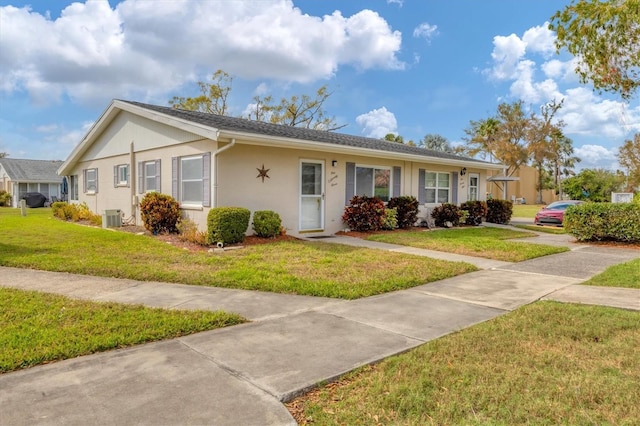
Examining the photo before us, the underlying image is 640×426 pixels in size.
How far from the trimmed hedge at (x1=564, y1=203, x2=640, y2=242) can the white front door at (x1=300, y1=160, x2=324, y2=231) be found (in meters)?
7.84

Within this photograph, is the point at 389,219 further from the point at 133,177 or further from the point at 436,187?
the point at 133,177

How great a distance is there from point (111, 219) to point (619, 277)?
47.9 ft

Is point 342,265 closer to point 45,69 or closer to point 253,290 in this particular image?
point 253,290

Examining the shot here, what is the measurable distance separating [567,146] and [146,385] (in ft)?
202

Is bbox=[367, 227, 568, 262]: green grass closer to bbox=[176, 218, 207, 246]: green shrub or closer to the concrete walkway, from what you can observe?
the concrete walkway

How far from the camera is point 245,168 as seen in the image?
11.1 m

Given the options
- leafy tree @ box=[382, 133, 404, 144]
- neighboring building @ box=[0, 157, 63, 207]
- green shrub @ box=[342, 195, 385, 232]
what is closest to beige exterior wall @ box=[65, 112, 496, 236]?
green shrub @ box=[342, 195, 385, 232]

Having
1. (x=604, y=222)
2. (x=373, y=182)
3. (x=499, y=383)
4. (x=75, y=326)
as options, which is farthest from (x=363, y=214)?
(x=499, y=383)

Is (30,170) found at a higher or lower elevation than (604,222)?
higher

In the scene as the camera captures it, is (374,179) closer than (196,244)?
No

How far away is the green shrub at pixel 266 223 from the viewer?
426 inches

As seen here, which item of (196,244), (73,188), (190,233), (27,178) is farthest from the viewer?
(27,178)

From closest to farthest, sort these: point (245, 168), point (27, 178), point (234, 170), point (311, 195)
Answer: point (234, 170) < point (245, 168) < point (311, 195) < point (27, 178)

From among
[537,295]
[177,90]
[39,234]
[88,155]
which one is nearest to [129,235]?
[39,234]
